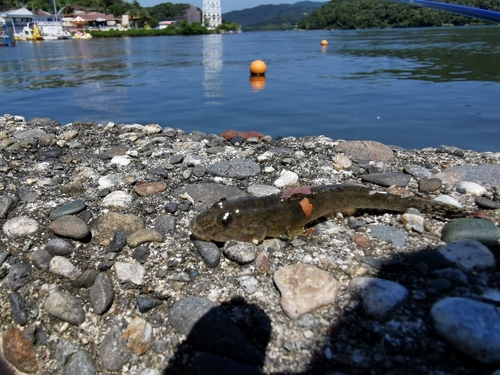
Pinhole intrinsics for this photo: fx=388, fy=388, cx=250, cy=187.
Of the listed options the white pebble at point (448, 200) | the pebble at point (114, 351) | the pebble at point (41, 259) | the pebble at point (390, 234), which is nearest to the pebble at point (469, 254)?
the pebble at point (390, 234)

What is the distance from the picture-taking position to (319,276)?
283cm

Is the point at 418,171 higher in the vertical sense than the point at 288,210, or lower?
lower

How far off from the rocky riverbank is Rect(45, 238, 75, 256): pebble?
12mm

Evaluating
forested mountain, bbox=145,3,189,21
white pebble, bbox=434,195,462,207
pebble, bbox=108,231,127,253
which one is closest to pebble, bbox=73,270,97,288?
pebble, bbox=108,231,127,253

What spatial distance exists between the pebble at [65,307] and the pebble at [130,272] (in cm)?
35

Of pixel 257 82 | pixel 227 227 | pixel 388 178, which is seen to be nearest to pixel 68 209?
pixel 227 227

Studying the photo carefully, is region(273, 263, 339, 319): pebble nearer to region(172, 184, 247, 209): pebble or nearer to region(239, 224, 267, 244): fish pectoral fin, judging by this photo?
region(239, 224, 267, 244): fish pectoral fin

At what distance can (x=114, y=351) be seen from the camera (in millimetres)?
2631

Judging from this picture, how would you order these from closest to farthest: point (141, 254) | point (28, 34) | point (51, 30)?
point (141, 254)
point (28, 34)
point (51, 30)

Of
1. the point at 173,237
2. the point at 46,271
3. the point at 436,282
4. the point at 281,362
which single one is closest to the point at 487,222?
the point at 436,282

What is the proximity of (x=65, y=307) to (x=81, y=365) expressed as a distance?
48 cm

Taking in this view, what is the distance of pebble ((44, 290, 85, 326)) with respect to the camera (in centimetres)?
284

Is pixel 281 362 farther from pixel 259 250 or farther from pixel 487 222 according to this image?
pixel 487 222

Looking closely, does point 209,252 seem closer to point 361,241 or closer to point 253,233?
point 253,233
